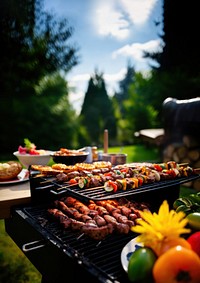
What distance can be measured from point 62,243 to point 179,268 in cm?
84

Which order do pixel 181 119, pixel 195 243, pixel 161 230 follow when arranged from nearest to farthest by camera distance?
1. pixel 161 230
2. pixel 195 243
3. pixel 181 119

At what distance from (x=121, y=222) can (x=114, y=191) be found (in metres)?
0.33

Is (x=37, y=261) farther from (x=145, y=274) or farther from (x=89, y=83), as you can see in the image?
(x=89, y=83)

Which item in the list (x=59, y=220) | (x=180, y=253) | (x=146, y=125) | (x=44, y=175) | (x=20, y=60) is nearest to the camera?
(x=180, y=253)

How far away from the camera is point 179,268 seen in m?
1.08

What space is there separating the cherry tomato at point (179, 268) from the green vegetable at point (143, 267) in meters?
0.10

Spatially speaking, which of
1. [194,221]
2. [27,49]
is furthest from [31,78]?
[194,221]

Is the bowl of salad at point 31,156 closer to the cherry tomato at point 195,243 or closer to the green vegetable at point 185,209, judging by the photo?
the green vegetable at point 185,209

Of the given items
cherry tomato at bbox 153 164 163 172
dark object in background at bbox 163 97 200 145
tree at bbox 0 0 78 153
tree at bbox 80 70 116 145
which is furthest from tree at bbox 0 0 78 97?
cherry tomato at bbox 153 164 163 172

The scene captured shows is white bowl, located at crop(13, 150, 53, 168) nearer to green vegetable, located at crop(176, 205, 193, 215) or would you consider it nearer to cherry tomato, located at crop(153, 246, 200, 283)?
green vegetable, located at crop(176, 205, 193, 215)

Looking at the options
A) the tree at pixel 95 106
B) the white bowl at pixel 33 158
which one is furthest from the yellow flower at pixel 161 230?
the tree at pixel 95 106

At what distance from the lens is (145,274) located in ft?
3.93

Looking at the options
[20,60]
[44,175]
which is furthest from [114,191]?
[20,60]

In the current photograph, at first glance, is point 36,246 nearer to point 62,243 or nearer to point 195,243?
point 62,243
